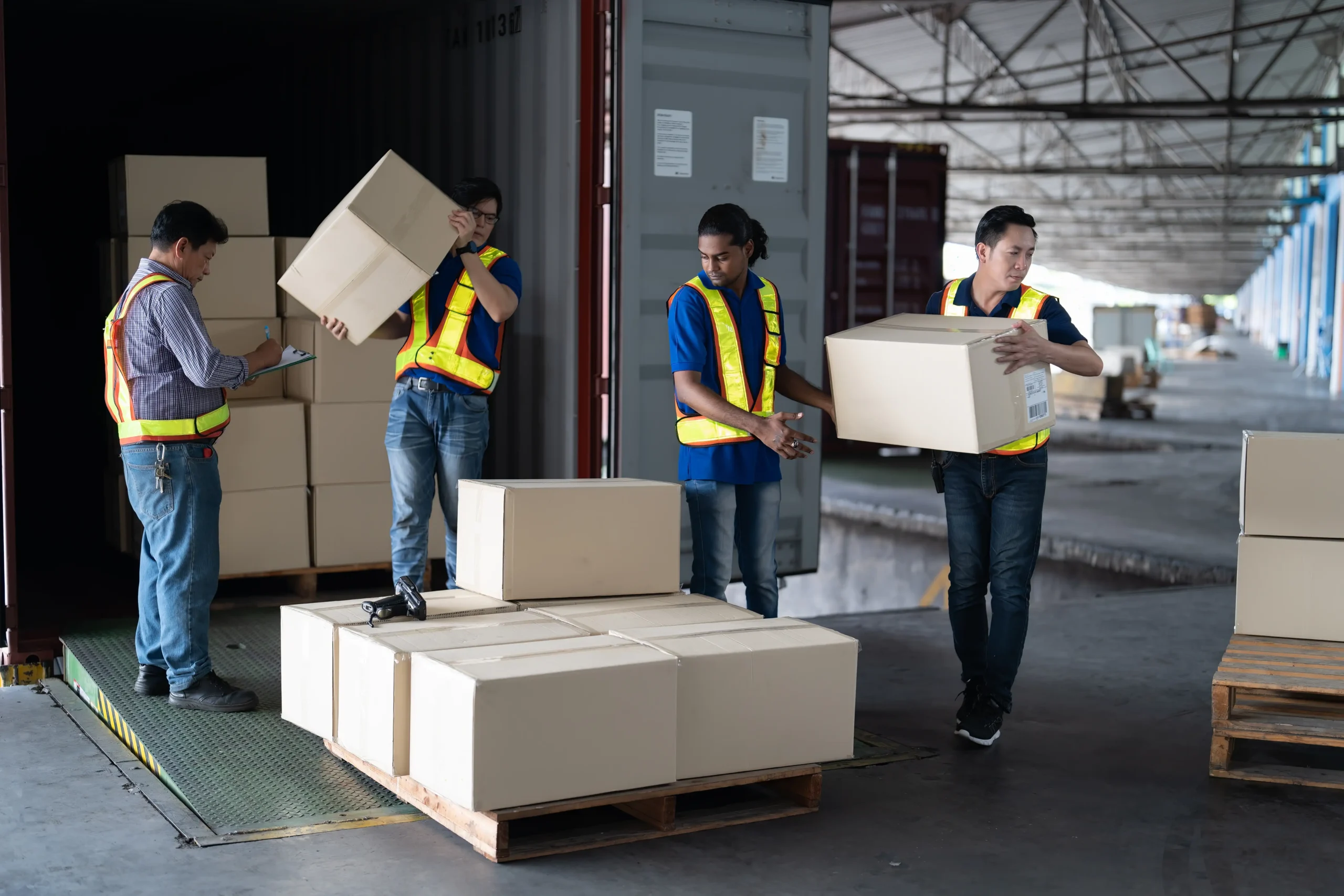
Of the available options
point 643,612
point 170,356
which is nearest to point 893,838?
point 643,612

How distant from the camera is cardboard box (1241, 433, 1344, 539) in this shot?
4.52m

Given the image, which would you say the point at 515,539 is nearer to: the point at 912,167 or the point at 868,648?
the point at 868,648

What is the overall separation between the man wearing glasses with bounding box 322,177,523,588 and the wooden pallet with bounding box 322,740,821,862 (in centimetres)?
113

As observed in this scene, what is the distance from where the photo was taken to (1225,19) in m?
17.0

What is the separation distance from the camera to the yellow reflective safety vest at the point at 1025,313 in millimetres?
4242

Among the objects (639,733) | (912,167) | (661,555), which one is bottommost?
(639,733)

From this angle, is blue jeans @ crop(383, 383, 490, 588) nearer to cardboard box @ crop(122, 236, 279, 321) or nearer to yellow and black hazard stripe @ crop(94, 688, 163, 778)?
yellow and black hazard stripe @ crop(94, 688, 163, 778)

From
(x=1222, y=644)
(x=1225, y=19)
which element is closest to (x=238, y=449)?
(x=1222, y=644)

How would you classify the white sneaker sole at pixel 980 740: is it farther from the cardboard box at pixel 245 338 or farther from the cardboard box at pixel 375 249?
the cardboard box at pixel 245 338

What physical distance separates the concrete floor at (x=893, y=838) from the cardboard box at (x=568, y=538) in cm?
77

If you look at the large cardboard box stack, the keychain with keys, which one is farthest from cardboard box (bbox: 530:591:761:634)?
the large cardboard box stack

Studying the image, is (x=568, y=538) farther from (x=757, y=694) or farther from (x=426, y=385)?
(x=426, y=385)

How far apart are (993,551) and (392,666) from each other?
6.67 ft

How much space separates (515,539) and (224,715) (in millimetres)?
1309
